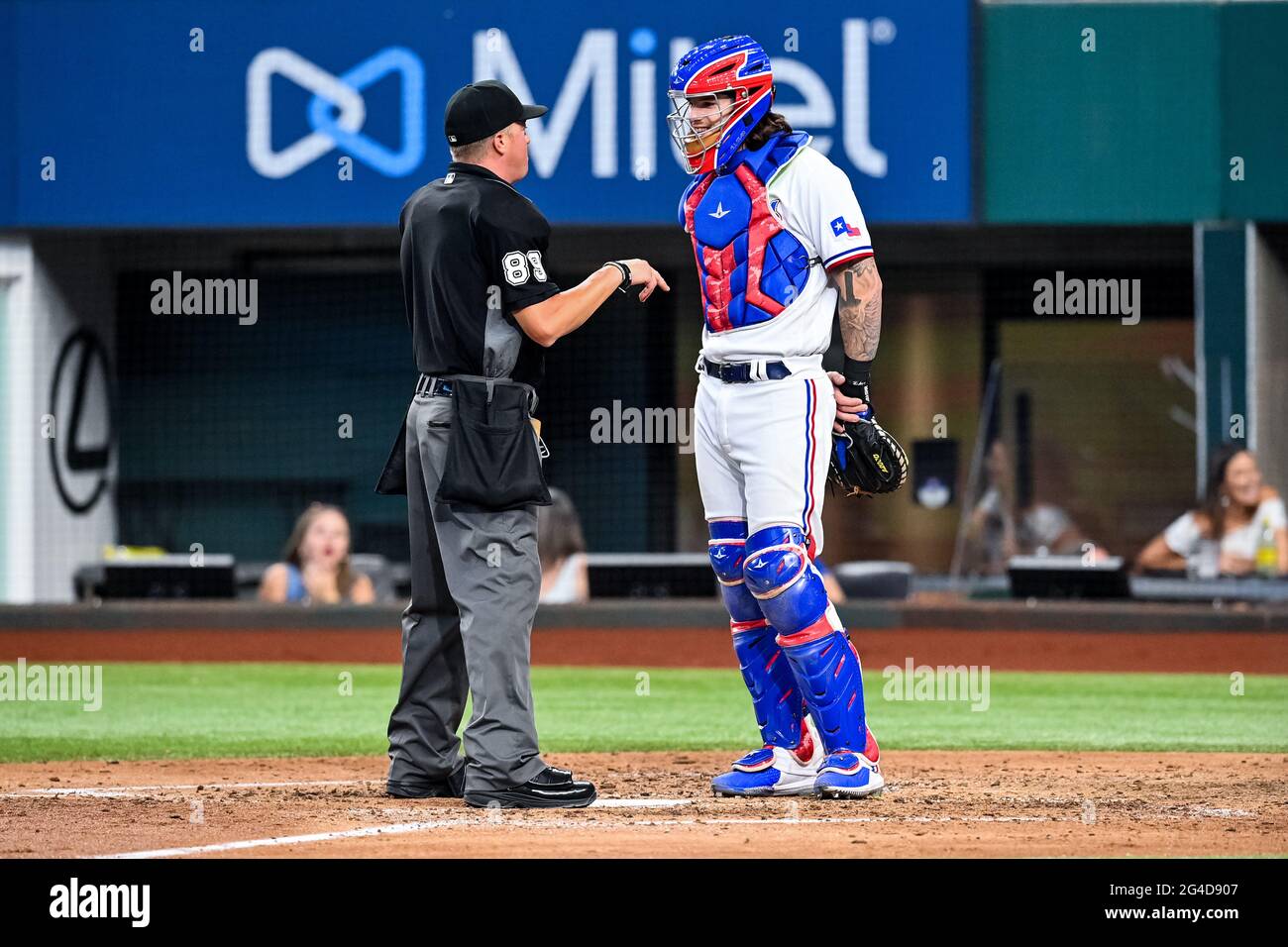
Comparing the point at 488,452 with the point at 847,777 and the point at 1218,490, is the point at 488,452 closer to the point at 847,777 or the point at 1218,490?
the point at 847,777

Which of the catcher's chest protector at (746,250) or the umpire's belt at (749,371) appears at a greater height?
the catcher's chest protector at (746,250)

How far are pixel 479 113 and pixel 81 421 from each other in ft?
39.5

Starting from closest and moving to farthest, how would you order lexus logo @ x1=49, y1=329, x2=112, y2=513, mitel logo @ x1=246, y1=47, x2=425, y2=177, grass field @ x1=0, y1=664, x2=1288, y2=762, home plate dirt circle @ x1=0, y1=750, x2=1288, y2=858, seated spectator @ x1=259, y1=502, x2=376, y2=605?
home plate dirt circle @ x1=0, y1=750, x2=1288, y2=858 → grass field @ x1=0, y1=664, x2=1288, y2=762 → seated spectator @ x1=259, y1=502, x2=376, y2=605 → mitel logo @ x1=246, y1=47, x2=425, y2=177 → lexus logo @ x1=49, y1=329, x2=112, y2=513

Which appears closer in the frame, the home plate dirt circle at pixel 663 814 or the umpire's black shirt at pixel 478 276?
the home plate dirt circle at pixel 663 814

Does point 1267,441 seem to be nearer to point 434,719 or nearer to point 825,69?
point 825,69

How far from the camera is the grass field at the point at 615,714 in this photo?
8.44 meters

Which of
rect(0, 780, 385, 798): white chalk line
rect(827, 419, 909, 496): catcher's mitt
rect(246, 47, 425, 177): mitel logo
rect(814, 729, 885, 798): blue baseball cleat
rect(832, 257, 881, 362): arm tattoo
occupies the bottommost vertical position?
rect(0, 780, 385, 798): white chalk line

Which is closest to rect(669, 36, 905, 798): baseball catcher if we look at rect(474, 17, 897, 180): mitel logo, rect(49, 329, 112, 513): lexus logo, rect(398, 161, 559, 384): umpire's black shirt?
rect(398, 161, 559, 384): umpire's black shirt

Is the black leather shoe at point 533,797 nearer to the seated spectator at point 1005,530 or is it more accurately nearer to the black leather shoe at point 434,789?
the black leather shoe at point 434,789

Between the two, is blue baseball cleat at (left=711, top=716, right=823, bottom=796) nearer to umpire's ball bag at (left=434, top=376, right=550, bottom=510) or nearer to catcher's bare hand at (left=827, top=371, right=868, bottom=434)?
catcher's bare hand at (left=827, top=371, right=868, bottom=434)

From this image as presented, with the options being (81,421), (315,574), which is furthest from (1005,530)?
(81,421)

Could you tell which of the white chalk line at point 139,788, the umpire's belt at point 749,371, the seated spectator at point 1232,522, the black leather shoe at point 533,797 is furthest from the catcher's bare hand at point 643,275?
the seated spectator at point 1232,522

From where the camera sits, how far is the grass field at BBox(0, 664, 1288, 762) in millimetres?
8438

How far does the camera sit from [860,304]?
6.01m
